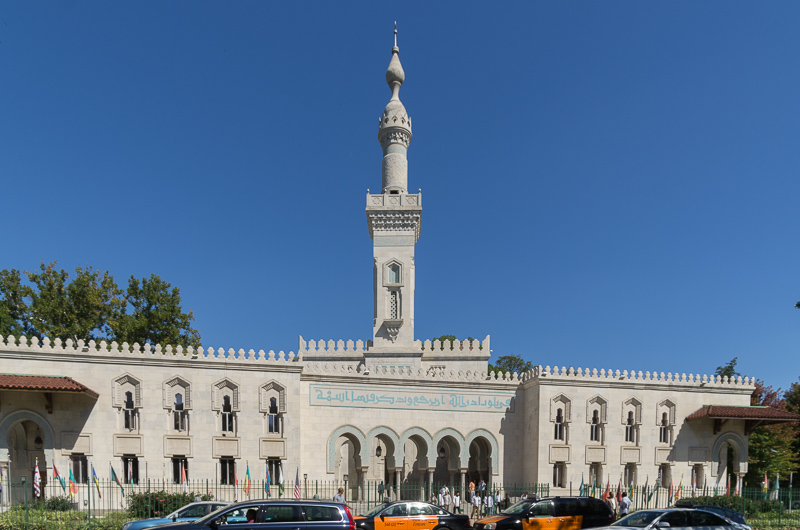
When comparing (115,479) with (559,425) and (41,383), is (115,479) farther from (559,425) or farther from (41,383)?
(559,425)

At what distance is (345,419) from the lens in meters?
24.8

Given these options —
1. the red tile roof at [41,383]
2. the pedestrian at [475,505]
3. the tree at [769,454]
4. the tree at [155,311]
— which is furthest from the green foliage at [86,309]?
the tree at [769,454]

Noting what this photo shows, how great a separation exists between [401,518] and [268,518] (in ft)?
15.0

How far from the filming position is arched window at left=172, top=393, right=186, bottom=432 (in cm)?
2262

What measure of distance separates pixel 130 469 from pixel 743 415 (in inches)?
1060

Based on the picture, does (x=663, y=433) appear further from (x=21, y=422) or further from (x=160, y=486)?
(x=21, y=422)

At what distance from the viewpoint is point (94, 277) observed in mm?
32406

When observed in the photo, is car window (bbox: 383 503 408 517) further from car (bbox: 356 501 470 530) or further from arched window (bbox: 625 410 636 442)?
arched window (bbox: 625 410 636 442)

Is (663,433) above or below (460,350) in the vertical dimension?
below

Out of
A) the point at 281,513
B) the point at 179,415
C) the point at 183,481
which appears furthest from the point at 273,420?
the point at 281,513

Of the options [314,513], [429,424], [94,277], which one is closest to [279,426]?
[429,424]

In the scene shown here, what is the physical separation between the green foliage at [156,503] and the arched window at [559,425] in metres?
15.4

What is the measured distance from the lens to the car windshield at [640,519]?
40.3ft

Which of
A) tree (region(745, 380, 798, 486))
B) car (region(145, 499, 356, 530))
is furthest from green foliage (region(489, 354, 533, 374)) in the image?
car (region(145, 499, 356, 530))
